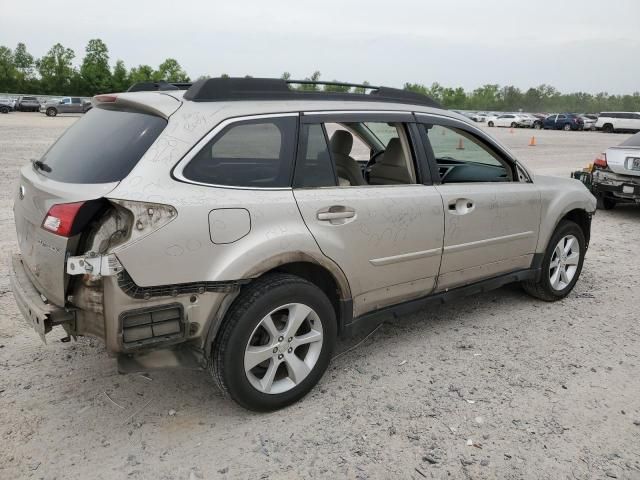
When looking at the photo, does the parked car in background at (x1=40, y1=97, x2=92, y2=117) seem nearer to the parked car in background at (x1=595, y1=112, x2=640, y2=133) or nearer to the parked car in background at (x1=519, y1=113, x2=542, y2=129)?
the parked car in background at (x1=519, y1=113, x2=542, y2=129)

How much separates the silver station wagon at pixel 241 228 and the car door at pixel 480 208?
2cm

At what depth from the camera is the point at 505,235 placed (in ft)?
13.9

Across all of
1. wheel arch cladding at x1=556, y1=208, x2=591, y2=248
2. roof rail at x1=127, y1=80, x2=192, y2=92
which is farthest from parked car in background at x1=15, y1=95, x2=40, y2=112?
wheel arch cladding at x1=556, y1=208, x2=591, y2=248

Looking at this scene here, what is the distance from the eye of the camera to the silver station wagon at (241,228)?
2.61 m

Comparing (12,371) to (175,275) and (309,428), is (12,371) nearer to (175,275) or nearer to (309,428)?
(175,275)

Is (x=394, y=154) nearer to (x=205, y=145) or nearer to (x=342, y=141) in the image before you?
(x=342, y=141)

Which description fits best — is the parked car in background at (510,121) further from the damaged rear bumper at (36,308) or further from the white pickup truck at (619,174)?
the damaged rear bumper at (36,308)

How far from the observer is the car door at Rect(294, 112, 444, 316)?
10.4 feet

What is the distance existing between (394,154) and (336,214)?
1.01 metres

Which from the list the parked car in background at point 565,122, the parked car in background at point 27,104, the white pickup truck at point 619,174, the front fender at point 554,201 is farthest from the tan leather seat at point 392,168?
the parked car in background at point 565,122

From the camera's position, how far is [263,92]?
10.4 feet

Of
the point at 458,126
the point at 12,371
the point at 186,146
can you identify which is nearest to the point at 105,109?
the point at 186,146

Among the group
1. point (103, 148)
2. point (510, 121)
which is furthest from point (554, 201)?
point (510, 121)

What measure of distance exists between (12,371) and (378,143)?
3185 mm
